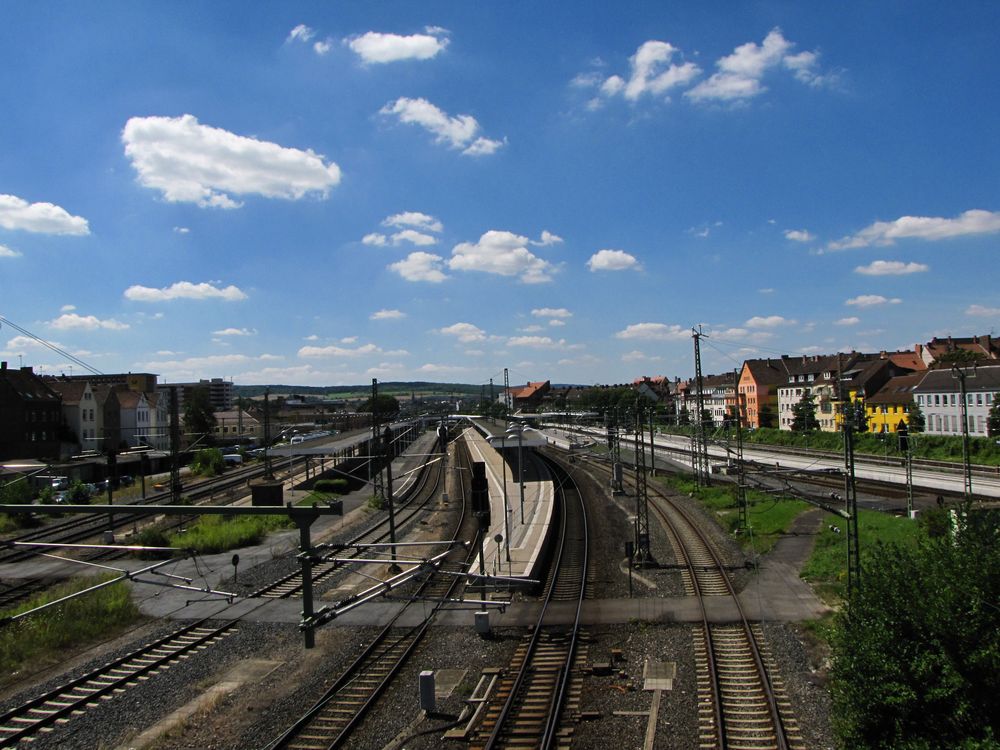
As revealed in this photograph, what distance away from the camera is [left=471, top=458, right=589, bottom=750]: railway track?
11016 millimetres

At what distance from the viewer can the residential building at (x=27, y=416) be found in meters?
51.1

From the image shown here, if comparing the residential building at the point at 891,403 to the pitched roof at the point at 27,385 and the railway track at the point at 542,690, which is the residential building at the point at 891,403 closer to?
the railway track at the point at 542,690

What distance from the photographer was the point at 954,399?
50094 mm

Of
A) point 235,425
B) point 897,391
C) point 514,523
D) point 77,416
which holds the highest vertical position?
point 77,416

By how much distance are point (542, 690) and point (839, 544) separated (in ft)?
46.5

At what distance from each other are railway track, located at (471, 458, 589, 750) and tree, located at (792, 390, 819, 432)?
172 ft

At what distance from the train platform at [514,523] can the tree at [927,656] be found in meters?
8.26

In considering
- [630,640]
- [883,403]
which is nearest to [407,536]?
[630,640]

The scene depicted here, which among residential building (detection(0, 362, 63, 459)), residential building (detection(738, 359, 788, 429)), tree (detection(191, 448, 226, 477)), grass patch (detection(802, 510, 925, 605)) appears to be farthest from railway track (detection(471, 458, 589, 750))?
residential building (detection(738, 359, 788, 429))

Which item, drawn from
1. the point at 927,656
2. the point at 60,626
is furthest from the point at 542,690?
the point at 60,626

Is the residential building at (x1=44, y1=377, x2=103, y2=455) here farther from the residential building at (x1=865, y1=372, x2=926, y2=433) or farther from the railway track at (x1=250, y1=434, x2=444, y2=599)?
the residential building at (x1=865, y1=372, x2=926, y2=433)

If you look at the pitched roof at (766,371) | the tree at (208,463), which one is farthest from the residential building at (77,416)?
the pitched roof at (766,371)

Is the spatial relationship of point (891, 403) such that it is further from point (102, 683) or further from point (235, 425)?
point (235, 425)

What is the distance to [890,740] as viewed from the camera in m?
9.06
